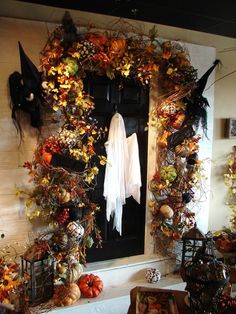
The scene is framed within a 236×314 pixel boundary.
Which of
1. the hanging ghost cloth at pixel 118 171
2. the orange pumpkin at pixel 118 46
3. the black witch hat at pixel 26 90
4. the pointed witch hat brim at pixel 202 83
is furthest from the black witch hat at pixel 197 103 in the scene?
the black witch hat at pixel 26 90

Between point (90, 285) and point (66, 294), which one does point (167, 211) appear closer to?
point (90, 285)

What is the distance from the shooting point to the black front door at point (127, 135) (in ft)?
9.99

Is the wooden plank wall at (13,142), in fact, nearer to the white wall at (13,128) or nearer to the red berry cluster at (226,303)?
the white wall at (13,128)

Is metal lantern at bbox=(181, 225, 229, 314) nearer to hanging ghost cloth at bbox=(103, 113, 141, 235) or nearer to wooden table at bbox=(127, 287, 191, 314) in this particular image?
wooden table at bbox=(127, 287, 191, 314)

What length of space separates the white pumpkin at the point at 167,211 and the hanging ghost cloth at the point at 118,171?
0.34 metres

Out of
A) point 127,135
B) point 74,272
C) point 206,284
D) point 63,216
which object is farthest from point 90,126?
point 206,284

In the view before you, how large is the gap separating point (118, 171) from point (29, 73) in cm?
114

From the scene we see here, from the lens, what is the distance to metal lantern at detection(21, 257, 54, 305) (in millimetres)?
2584

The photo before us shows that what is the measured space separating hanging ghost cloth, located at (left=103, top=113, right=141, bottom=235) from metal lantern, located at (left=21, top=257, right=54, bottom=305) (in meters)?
0.68

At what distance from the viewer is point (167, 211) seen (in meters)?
3.17

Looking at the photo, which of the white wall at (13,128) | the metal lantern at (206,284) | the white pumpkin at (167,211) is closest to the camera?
the metal lantern at (206,284)

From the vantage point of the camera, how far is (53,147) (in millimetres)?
2654

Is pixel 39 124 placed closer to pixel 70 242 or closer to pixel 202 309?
pixel 70 242

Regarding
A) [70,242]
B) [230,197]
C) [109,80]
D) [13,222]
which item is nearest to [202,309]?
[70,242]
